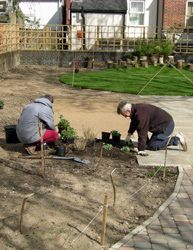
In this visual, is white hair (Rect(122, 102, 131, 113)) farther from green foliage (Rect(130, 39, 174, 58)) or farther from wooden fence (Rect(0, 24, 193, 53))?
green foliage (Rect(130, 39, 174, 58))

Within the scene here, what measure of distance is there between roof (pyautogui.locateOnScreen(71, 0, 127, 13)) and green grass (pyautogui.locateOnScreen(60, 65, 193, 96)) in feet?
24.9

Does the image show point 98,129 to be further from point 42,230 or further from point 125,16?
point 125,16

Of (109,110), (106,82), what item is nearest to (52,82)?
(106,82)

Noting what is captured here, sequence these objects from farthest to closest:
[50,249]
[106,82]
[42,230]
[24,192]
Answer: [106,82] → [24,192] → [42,230] → [50,249]

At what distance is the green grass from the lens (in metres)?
14.5

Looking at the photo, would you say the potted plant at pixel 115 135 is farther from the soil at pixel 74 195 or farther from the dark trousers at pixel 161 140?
the dark trousers at pixel 161 140

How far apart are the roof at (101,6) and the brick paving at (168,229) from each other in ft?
72.5

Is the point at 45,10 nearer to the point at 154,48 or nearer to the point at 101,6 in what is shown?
the point at 101,6

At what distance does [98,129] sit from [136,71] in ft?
35.3

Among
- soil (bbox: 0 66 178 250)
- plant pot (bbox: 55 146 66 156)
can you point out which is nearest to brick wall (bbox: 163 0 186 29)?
soil (bbox: 0 66 178 250)

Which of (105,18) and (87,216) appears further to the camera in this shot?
(105,18)

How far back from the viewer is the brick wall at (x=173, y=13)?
24.8m

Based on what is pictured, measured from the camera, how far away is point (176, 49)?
23234 millimetres

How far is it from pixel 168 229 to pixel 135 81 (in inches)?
487
